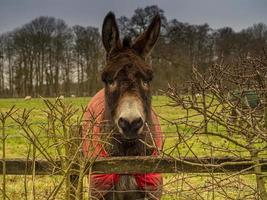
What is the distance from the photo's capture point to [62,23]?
76.2 meters

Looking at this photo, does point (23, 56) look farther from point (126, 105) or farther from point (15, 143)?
point (126, 105)

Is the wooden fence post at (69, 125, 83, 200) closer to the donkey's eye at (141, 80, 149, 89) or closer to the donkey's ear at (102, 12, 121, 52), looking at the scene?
the donkey's eye at (141, 80, 149, 89)

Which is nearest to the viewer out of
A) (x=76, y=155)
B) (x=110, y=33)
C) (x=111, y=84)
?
(x=76, y=155)

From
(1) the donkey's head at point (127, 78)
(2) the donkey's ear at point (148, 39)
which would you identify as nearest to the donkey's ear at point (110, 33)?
(1) the donkey's head at point (127, 78)

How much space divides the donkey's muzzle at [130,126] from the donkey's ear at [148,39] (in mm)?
1361

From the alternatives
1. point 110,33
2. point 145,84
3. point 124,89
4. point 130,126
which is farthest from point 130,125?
point 110,33

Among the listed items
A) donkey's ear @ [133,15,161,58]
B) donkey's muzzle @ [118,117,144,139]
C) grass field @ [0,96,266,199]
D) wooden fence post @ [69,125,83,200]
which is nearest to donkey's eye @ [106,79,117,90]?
grass field @ [0,96,266,199]

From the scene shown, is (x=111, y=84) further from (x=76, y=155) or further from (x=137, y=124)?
(x=76, y=155)

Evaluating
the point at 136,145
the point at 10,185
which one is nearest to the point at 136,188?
the point at 136,145

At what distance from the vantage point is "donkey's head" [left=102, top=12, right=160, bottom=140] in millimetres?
4316

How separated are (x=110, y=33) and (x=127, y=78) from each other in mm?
→ 884

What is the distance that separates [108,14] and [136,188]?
1.98m

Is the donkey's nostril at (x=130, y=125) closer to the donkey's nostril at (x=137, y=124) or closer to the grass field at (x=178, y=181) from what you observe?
the donkey's nostril at (x=137, y=124)

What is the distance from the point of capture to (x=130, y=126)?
4.25 meters
